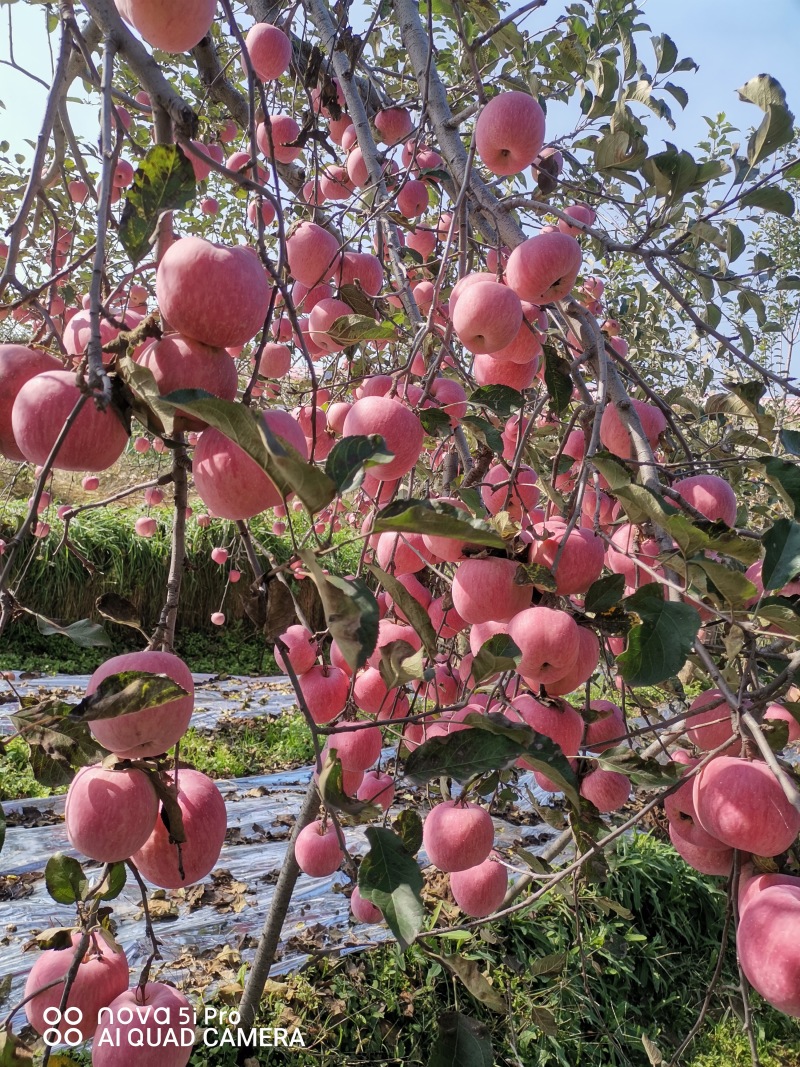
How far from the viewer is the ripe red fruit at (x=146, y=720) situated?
2.03 ft

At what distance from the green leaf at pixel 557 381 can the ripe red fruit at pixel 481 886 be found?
2.49ft

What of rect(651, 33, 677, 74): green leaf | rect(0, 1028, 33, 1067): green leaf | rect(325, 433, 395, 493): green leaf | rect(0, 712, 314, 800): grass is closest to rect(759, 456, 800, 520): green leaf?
rect(325, 433, 395, 493): green leaf

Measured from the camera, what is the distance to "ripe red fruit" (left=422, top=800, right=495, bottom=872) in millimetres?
938

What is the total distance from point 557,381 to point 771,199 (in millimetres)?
530

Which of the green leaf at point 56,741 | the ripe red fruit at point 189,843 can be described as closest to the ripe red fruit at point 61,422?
the green leaf at point 56,741

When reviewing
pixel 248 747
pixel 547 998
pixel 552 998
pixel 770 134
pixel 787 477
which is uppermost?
pixel 770 134

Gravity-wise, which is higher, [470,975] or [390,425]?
[390,425]

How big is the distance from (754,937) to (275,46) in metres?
1.66

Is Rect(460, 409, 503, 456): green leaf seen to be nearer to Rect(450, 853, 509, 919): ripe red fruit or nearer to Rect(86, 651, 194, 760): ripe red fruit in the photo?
Rect(86, 651, 194, 760): ripe red fruit

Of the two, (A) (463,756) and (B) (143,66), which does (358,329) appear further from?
(A) (463,756)

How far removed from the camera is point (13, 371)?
646 mm

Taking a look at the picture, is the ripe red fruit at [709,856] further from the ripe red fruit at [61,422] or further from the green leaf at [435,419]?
the ripe red fruit at [61,422]

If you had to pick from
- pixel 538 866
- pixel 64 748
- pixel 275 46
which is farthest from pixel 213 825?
pixel 275 46

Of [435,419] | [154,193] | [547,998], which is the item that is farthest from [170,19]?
[547,998]
